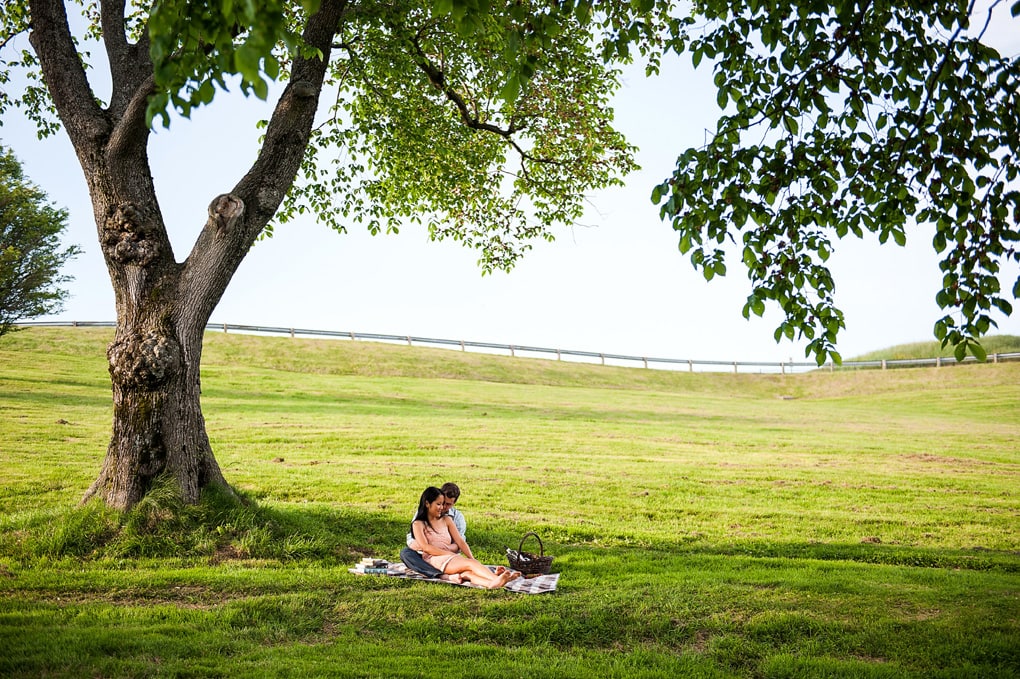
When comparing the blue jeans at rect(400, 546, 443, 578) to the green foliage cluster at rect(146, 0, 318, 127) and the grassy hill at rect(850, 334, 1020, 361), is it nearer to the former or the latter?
the green foliage cluster at rect(146, 0, 318, 127)

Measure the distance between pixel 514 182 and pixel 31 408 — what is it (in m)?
19.7

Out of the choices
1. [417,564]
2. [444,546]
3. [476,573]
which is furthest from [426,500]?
[476,573]

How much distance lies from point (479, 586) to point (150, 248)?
6939 millimetres

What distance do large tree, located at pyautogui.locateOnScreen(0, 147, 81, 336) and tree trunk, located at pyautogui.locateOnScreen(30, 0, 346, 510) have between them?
82.3 feet

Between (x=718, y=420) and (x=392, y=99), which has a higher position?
(x=392, y=99)

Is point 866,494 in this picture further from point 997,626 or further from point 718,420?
point 718,420

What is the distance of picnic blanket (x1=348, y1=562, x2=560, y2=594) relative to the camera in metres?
9.93

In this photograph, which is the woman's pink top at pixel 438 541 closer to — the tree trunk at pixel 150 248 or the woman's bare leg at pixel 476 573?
the woman's bare leg at pixel 476 573

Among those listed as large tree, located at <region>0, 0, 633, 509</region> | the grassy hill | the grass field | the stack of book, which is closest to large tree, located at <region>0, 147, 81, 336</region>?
the grass field

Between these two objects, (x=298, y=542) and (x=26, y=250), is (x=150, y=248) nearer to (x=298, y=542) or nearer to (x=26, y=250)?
(x=298, y=542)

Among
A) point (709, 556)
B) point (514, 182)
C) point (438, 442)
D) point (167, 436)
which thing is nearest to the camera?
point (167, 436)

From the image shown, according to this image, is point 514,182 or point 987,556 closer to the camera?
point 987,556

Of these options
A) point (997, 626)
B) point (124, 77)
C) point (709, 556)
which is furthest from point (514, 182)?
point (997, 626)

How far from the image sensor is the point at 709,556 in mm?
12484
